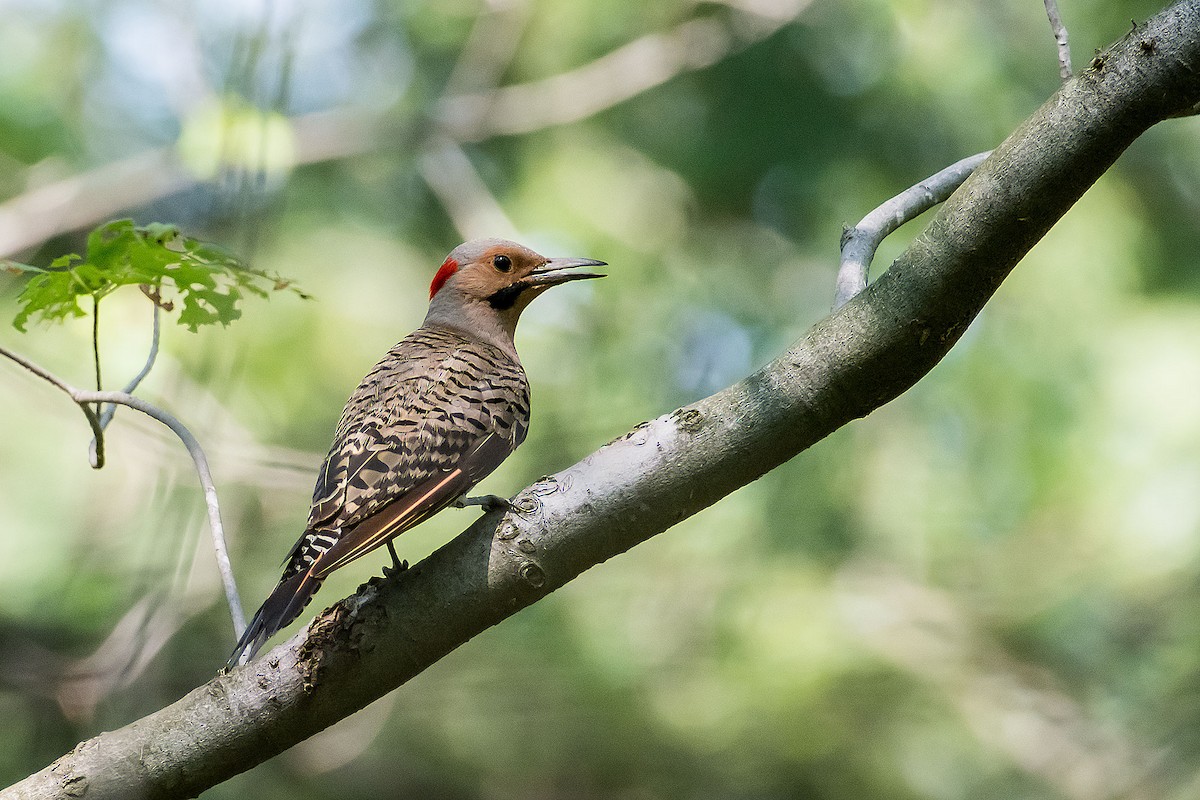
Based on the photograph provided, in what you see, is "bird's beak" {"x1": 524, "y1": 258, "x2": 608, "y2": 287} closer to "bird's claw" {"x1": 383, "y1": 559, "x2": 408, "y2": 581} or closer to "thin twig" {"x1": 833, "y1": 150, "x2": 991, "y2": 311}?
"thin twig" {"x1": 833, "y1": 150, "x2": 991, "y2": 311}

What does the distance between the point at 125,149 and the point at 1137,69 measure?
28.1 feet

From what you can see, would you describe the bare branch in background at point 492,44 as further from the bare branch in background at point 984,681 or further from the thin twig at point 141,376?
the thin twig at point 141,376

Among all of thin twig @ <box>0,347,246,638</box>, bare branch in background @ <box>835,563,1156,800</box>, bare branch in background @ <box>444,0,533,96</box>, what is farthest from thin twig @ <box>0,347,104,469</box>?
bare branch in background @ <box>444,0,533,96</box>

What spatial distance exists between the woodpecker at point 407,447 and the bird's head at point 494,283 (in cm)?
7

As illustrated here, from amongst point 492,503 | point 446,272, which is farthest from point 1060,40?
point 446,272

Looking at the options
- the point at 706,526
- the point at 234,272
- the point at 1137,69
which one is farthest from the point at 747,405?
the point at 706,526

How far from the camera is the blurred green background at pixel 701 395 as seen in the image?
20.4ft

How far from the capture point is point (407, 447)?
305cm

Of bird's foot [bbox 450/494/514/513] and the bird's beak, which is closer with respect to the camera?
bird's foot [bbox 450/494/514/513]

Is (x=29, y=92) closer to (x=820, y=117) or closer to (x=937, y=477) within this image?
(x=820, y=117)

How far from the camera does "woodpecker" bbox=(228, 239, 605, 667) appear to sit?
2656 millimetres

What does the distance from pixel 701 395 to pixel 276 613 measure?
4.23m

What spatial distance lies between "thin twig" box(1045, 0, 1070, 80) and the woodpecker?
60.5 inches

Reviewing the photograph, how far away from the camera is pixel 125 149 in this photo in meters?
9.09
